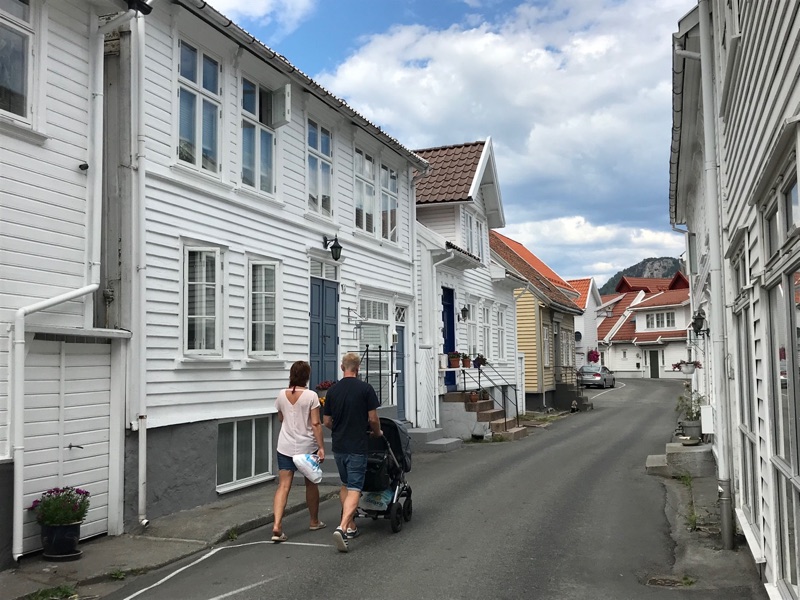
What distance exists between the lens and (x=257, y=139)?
11938 millimetres

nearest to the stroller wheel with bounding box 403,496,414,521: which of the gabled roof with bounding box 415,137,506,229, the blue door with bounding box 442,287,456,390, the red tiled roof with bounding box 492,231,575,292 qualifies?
the blue door with bounding box 442,287,456,390

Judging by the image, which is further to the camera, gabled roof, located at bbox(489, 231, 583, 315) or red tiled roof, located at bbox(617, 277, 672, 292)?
red tiled roof, located at bbox(617, 277, 672, 292)

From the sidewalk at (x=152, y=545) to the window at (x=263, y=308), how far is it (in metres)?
2.29

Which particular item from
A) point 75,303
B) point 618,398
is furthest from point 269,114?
point 618,398

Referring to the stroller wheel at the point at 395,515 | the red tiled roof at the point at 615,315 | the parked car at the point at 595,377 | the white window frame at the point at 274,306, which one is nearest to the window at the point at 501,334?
the white window frame at the point at 274,306

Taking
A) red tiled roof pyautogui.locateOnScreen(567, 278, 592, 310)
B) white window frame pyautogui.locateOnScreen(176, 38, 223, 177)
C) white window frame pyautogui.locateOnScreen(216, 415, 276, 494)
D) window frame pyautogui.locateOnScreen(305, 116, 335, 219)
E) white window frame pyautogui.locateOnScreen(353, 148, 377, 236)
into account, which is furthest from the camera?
red tiled roof pyautogui.locateOnScreen(567, 278, 592, 310)

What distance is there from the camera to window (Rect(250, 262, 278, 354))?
11.5m

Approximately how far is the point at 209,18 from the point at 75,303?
4.49 meters

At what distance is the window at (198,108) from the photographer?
10.3m

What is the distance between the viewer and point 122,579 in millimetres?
6945

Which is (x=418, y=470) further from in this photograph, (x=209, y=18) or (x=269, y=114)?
(x=209, y=18)

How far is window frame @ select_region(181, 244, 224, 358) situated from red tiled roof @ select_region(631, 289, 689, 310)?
48204 millimetres

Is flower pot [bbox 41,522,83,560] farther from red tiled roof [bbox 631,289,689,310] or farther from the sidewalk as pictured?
red tiled roof [bbox 631,289,689,310]

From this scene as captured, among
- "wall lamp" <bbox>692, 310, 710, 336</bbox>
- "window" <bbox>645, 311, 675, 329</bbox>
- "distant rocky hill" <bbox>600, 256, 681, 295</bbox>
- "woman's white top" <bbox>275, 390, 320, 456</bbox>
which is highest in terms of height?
"distant rocky hill" <bbox>600, 256, 681, 295</bbox>
